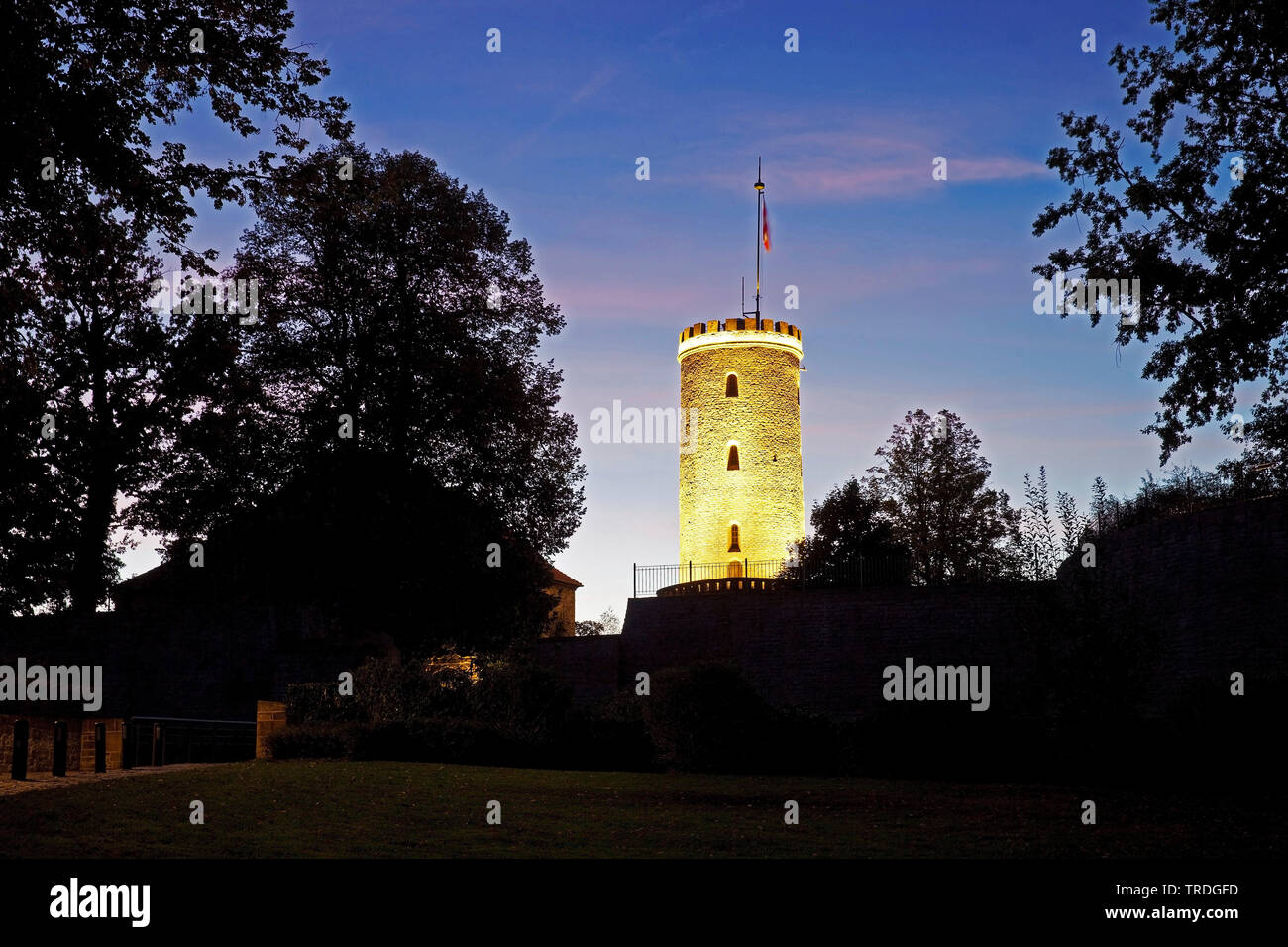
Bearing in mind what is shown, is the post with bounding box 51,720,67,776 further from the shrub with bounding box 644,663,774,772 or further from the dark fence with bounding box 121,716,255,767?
the shrub with bounding box 644,663,774,772

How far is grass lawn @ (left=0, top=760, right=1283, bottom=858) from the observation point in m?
11.1

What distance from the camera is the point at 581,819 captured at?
13.6 meters

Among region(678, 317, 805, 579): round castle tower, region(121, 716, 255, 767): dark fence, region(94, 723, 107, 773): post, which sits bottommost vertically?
region(121, 716, 255, 767): dark fence

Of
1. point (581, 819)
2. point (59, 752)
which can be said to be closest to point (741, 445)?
point (59, 752)

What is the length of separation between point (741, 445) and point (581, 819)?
144ft

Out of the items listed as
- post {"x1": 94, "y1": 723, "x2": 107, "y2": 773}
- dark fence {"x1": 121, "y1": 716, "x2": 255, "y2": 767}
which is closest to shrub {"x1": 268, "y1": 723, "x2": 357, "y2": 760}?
dark fence {"x1": 121, "y1": 716, "x2": 255, "y2": 767}

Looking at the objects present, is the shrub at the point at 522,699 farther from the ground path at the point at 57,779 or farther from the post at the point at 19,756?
the post at the point at 19,756

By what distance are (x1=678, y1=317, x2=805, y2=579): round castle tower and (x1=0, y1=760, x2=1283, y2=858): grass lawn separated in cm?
3753

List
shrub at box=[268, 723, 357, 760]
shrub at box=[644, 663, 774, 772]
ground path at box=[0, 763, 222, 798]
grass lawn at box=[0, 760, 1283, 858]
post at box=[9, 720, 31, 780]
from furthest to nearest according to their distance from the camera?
shrub at box=[644, 663, 774, 772] → shrub at box=[268, 723, 357, 760] → post at box=[9, 720, 31, 780] → ground path at box=[0, 763, 222, 798] → grass lawn at box=[0, 760, 1283, 858]
